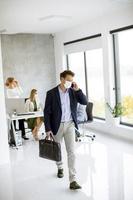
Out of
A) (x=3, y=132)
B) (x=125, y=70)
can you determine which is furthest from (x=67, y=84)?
(x=125, y=70)

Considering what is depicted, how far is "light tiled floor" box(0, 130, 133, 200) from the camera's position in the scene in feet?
13.1

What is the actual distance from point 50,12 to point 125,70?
2.17 metres

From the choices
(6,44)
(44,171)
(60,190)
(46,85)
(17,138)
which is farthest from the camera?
(46,85)

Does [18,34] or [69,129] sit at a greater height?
[18,34]

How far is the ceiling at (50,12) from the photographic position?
547 centimetres

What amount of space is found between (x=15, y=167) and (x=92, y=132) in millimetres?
2944

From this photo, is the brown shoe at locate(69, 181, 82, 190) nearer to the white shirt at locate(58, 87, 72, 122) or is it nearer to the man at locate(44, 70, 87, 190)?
the man at locate(44, 70, 87, 190)

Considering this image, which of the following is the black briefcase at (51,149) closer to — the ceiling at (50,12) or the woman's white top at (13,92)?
the ceiling at (50,12)

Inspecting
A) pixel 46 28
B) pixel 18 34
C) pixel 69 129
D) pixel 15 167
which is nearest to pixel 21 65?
pixel 18 34

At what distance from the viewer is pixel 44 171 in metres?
5.00

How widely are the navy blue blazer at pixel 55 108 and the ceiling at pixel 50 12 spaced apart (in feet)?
6.42

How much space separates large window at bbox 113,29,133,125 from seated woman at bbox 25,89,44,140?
1.90 m

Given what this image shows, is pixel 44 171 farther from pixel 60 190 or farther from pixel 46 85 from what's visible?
pixel 46 85

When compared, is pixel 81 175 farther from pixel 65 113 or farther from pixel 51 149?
pixel 65 113
